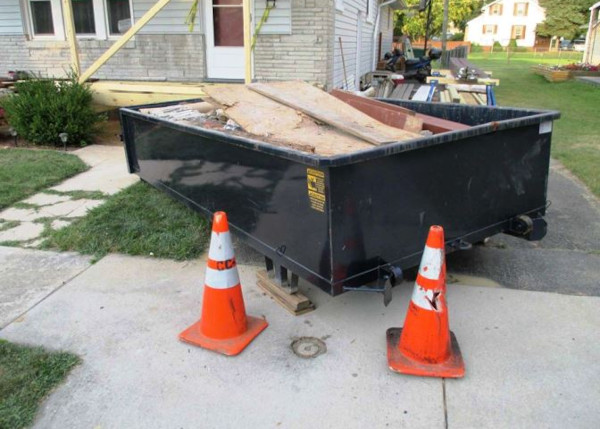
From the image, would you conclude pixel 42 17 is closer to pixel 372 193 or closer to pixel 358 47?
pixel 358 47

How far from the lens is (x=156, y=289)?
375 centimetres

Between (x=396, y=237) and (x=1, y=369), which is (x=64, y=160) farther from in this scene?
(x=396, y=237)

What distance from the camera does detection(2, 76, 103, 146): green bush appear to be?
8180mm

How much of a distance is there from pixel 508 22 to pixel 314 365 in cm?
8916

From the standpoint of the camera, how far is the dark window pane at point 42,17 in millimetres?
11578

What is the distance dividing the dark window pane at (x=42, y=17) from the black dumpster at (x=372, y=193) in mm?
9512

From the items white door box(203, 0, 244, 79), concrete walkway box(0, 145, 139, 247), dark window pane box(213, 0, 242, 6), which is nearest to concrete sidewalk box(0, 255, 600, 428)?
concrete walkway box(0, 145, 139, 247)

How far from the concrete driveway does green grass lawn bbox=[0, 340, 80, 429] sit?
0.24ft

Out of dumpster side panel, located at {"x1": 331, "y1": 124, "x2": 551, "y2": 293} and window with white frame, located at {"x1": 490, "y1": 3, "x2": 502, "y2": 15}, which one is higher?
window with white frame, located at {"x1": 490, "y1": 3, "x2": 502, "y2": 15}

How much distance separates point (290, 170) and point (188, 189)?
68.9 inches

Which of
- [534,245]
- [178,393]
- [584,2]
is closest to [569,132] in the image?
[534,245]

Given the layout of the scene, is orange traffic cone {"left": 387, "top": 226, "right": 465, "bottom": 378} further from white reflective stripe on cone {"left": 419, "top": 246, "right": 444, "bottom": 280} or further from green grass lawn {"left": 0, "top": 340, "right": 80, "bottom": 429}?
green grass lawn {"left": 0, "top": 340, "right": 80, "bottom": 429}

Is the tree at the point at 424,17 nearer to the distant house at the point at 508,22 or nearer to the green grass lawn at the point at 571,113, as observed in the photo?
the distant house at the point at 508,22

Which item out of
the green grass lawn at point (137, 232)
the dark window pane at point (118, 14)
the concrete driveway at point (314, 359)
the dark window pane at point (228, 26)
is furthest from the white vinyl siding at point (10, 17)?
the concrete driveway at point (314, 359)
